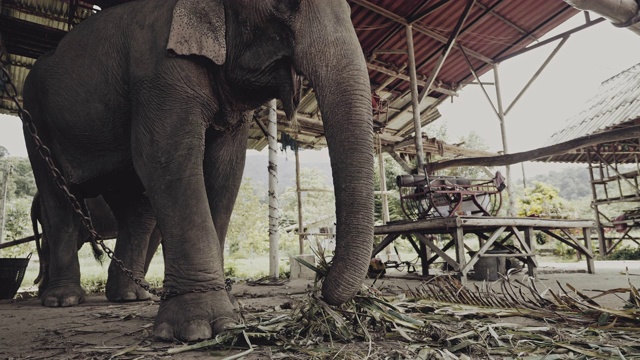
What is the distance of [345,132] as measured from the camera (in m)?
2.01

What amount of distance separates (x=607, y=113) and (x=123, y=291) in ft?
45.5

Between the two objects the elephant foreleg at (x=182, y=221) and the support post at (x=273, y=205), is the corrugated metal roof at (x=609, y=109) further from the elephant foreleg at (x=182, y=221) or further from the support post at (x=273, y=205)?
the elephant foreleg at (x=182, y=221)

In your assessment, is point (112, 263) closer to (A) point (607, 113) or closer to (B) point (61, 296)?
(B) point (61, 296)

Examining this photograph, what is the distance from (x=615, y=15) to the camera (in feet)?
10.2

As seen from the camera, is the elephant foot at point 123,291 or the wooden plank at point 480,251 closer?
the elephant foot at point 123,291

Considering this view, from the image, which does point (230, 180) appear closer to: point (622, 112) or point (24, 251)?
point (622, 112)

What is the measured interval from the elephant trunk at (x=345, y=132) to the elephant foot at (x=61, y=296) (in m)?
2.67

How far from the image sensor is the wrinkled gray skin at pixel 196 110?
78.2 inches

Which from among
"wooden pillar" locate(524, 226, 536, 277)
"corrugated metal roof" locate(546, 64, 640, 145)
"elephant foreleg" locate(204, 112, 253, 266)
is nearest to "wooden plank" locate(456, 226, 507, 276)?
"wooden pillar" locate(524, 226, 536, 277)

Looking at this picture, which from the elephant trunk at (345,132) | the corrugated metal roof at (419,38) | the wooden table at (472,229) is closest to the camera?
the elephant trunk at (345,132)

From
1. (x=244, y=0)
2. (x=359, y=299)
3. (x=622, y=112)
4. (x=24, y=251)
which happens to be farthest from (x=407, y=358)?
(x=24, y=251)

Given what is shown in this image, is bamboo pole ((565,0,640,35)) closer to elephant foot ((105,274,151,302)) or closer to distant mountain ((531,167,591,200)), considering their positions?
elephant foot ((105,274,151,302))

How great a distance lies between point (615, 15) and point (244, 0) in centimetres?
266

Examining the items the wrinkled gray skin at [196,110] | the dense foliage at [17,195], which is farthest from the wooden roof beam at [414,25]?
the dense foliage at [17,195]
